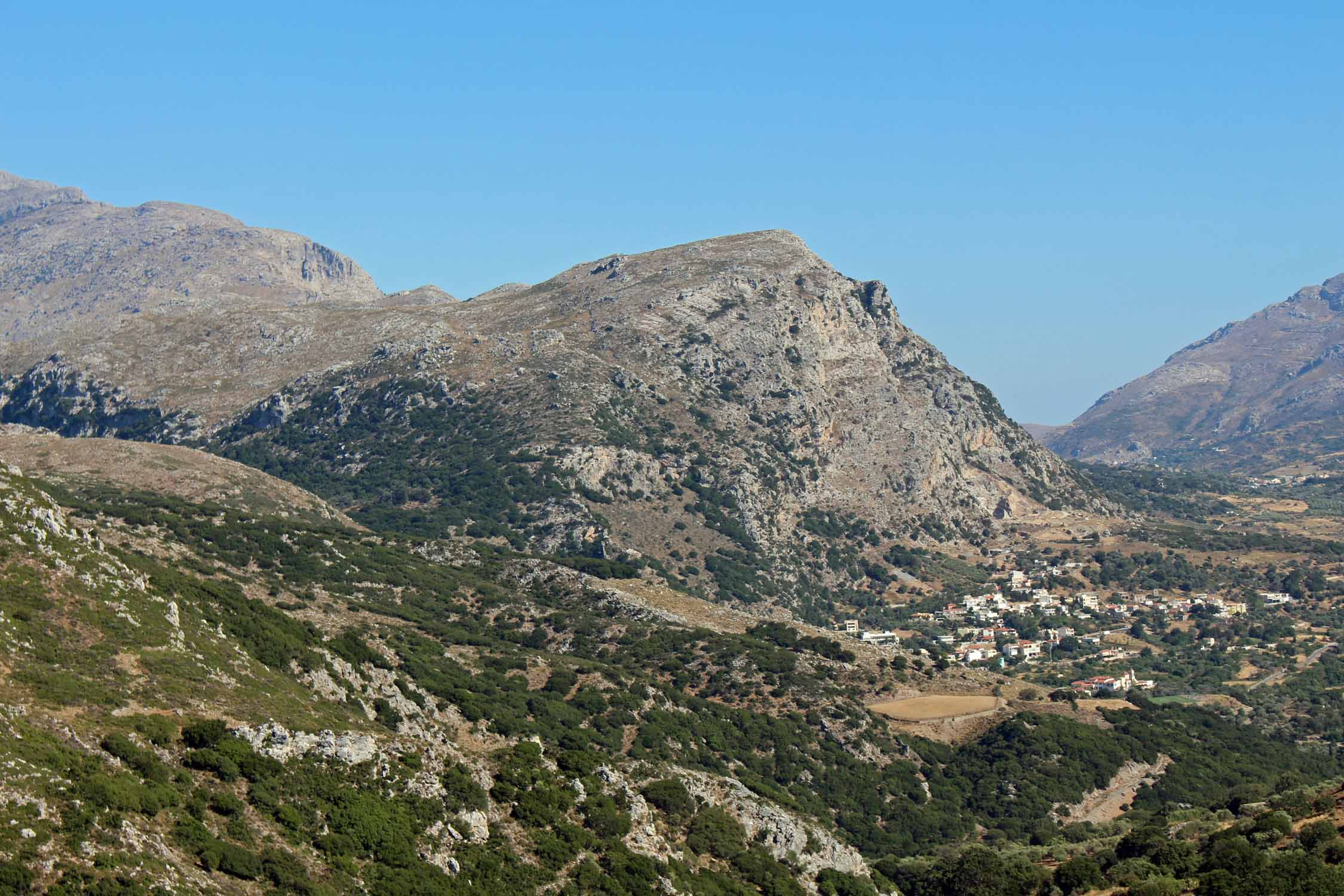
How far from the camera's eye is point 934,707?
107m

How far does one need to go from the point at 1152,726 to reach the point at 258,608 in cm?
7006

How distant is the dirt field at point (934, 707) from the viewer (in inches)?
4121

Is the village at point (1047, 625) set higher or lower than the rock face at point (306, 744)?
lower

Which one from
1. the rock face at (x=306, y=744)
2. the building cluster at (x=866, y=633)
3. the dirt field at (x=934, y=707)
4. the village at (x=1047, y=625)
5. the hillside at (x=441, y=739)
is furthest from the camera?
the village at (x=1047, y=625)

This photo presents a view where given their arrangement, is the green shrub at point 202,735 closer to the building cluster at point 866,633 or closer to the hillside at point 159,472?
the hillside at point 159,472

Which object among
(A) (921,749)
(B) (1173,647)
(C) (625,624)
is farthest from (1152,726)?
(B) (1173,647)

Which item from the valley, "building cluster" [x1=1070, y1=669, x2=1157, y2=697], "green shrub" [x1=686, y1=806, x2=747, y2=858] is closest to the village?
"building cluster" [x1=1070, y1=669, x2=1157, y2=697]

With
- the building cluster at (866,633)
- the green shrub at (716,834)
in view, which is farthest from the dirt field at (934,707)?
the green shrub at (716,834)

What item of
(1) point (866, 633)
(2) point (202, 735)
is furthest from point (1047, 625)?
(2) point (202, 735)

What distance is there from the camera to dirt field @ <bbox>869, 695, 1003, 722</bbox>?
104663 millimetres

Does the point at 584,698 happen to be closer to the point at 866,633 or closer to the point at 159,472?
the point at 159,472

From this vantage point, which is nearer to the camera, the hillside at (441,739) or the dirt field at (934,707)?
the hillside at (441,739)

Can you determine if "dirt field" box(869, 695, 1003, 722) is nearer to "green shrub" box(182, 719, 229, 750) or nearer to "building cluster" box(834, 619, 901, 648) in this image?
"building cluster" box(834, 619, 901, 648)

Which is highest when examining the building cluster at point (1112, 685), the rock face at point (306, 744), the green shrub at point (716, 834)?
the rock face at point (306, 744)
